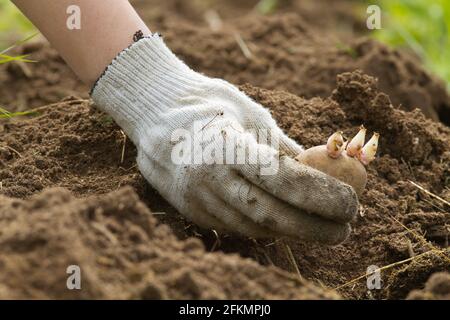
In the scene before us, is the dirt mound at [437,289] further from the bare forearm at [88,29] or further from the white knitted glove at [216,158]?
the bare forearm at [88,29]

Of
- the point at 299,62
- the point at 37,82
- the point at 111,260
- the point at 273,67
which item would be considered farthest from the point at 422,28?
the point at 111,260

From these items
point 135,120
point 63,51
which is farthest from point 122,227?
point 63,51

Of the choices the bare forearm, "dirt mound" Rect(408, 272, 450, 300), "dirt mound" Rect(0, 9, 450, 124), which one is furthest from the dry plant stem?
"dirt mound" Rect(0, 9, 450, 124)

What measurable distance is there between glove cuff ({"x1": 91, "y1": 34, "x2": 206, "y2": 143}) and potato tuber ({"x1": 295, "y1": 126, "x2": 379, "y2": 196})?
0.41m

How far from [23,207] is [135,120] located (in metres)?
0.52

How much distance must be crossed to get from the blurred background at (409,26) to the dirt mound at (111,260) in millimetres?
2791

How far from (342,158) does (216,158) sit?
33 centimetres

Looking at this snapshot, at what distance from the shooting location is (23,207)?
5.67 feet

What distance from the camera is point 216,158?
6.33 feet

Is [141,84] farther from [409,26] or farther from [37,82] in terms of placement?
[409,26]

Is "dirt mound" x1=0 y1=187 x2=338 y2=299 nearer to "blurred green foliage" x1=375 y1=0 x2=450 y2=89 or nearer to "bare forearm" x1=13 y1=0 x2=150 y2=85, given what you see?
"bare forearm" x1=13 y1=0 x2=150 y2=85
